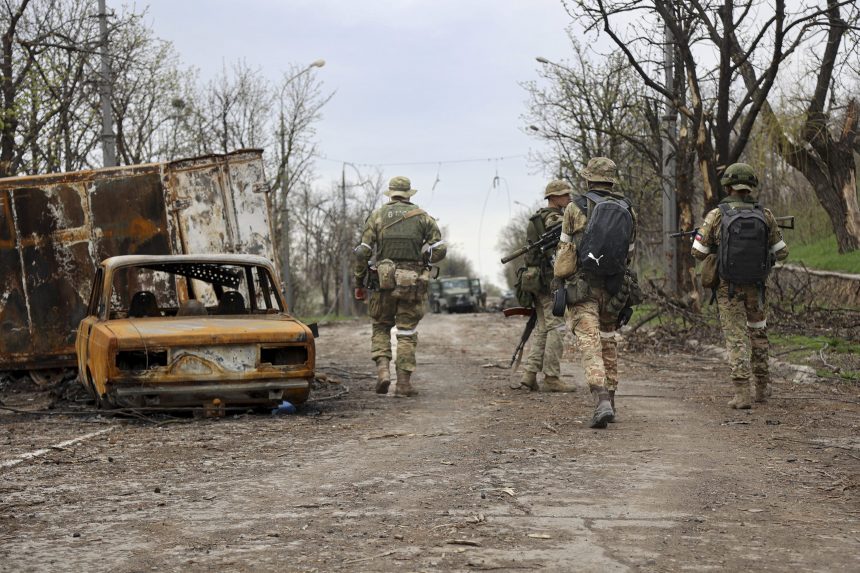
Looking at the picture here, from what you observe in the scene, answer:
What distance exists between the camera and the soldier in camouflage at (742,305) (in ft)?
31.7

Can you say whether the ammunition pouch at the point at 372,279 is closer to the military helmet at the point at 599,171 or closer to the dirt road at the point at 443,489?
the dirt road at the point at 443,489

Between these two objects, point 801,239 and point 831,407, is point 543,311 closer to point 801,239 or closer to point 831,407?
point 831,407

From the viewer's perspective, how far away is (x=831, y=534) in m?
4.86

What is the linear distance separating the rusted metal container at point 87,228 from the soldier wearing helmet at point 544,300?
3.60m

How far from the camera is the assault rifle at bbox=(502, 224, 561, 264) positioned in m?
10.9

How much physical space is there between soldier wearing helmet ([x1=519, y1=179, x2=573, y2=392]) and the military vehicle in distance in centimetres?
4699

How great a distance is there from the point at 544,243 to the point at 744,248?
2115mm

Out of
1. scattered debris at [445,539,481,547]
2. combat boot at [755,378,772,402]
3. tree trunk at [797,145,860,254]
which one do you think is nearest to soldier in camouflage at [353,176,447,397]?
combat boot at [755,378,772,402]

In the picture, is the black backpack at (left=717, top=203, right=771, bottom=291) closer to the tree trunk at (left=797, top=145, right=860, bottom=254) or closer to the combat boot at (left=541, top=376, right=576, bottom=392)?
the combat boot at (left=541, top=376, right=576, bottom=392)

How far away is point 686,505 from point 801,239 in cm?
2467

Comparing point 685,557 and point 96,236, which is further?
point 96,236

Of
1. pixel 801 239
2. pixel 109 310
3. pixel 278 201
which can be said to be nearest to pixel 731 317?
pixel 109 310

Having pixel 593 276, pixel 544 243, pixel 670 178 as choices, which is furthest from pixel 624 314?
pixel 670 178

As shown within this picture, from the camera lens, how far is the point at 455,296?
60250 mm
